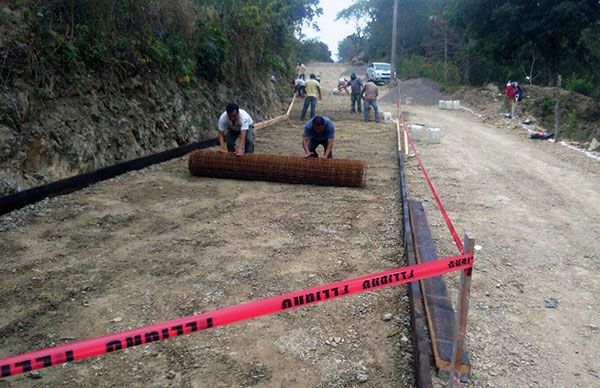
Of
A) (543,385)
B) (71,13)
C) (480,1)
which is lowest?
(543,385)

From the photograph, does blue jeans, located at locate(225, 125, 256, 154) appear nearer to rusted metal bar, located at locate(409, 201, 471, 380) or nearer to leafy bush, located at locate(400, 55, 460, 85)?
rusted metal bar, located at locate(409, 201, 471, 380)

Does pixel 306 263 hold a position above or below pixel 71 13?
below

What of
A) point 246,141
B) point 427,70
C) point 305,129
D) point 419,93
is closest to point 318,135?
point 305,129

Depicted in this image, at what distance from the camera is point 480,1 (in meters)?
23.9

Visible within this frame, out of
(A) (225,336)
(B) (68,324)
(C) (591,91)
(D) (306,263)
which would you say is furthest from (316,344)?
(C) (591,91)

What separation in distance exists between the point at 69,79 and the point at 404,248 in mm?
5608

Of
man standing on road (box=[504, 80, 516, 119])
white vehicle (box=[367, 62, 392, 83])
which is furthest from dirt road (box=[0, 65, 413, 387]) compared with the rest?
white vehicle (box=[367, 62, 392, 83])

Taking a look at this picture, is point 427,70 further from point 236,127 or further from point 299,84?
point 236,127

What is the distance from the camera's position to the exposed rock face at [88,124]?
18.4ft

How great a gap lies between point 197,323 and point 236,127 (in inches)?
241

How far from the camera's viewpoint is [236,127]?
7.69 meters

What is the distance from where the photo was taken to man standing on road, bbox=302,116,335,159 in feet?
23.0

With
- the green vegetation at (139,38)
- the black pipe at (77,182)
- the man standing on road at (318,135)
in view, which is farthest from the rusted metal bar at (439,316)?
the green vegetation at (139,38)

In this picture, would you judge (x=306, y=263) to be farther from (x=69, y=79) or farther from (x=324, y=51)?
(x=324, y=51)
